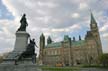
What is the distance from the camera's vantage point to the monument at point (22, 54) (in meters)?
17.2

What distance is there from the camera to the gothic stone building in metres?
106

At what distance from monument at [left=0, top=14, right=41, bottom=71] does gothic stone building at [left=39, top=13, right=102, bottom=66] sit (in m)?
88.3

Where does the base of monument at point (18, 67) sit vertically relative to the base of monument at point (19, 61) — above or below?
below

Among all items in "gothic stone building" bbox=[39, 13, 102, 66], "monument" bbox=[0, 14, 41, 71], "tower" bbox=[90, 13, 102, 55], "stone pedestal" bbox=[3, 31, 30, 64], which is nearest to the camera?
"monument" bbox=[0, 14, 41, 71]

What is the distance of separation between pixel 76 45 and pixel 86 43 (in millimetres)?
10647

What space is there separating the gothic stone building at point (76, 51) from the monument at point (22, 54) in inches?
3476

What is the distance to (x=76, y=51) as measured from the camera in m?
116

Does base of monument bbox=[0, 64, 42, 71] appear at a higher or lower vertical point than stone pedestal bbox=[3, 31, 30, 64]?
lower

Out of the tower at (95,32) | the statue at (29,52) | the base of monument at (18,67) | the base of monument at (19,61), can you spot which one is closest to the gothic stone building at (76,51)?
the tower at (95,32)

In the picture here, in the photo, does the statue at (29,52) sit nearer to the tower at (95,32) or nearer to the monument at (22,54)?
the monument at (22,54)

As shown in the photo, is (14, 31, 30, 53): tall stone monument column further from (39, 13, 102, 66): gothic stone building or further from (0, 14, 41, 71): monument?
(39, 13, 102, 66): gothic stone building

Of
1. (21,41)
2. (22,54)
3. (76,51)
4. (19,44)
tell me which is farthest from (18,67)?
(76,51)

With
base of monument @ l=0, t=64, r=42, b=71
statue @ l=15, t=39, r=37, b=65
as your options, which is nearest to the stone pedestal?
→ statue @ l=15, t=39, r=37, b=65

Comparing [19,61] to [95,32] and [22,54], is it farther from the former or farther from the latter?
[95,32]
